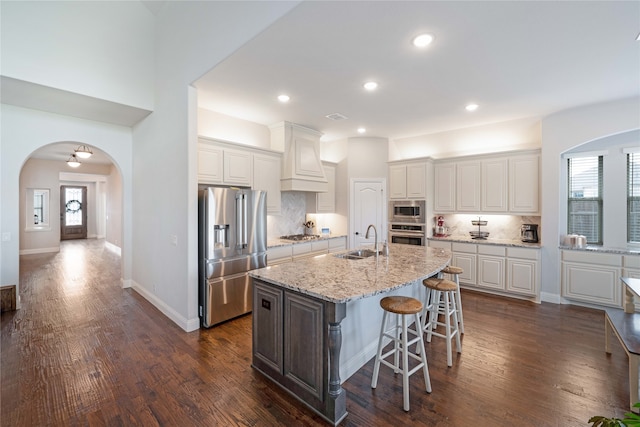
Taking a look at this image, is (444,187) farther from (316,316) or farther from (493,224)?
(316,316)

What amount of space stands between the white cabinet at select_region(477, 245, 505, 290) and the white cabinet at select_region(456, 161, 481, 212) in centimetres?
79

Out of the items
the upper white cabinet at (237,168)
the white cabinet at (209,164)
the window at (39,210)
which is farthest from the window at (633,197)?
the window at (39,210)

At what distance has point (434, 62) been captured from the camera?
2.96 metres

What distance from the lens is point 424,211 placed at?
18.3 feet

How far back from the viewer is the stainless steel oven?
5.59 m

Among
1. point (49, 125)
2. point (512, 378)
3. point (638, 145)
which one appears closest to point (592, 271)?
point (638, 145)

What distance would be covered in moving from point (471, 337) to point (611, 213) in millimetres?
3279

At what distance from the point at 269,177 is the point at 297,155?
69 cm

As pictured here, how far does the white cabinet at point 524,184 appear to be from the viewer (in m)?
4.65

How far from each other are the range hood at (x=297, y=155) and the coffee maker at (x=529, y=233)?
372cm

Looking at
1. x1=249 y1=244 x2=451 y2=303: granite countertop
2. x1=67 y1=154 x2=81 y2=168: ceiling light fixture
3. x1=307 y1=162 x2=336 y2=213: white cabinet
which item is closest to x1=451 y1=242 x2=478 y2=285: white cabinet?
x1=249 y1=244 x2=451 y2=303: granite countertop

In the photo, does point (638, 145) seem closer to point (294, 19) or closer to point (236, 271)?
point (294, 19)

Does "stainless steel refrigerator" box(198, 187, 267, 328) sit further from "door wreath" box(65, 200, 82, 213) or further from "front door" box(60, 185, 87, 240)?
"door wreath" box(65, 200, 82, 213)

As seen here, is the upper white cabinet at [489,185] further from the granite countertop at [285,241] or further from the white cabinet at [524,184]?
the granite countertop at [285,241]
